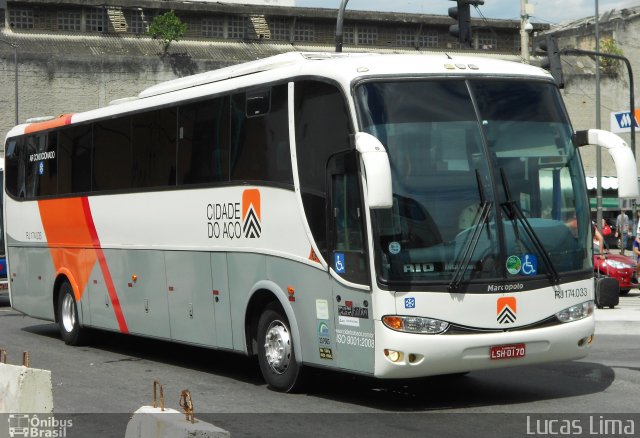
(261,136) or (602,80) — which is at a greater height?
(602,80)

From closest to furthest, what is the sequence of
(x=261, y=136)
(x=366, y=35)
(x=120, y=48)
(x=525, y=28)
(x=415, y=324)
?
(x=415, y=324), (x=261, y=136), (x=525, y=28), (x=120, y=48), (x=366, y=35)

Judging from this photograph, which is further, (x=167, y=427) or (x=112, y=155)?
(x=112, y=155)

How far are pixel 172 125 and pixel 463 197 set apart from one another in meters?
5.22

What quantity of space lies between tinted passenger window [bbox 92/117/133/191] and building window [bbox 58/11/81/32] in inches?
1695

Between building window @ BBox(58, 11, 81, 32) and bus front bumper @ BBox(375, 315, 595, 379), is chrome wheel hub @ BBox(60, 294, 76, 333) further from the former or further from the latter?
building window @ BBox(58, 11, 81, 32)

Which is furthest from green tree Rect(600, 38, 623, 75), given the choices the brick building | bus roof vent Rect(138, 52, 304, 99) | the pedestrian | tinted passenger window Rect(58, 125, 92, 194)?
bus roof vent Rect(138, 52, 304, 99)

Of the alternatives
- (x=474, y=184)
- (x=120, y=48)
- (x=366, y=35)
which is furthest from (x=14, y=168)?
(x=366, y=35)

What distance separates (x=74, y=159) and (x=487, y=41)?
52851 millimetres

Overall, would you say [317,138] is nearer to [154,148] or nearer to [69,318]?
[154,148]

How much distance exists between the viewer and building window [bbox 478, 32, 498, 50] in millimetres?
66750

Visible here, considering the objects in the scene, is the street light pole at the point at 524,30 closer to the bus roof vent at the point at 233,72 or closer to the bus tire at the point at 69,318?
the bus tire at the point at 69,318

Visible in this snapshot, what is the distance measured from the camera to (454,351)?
33.7 ft

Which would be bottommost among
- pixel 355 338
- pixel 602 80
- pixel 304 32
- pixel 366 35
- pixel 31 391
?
pixel 355 338

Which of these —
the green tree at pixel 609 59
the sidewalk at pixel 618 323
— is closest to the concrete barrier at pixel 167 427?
the sidewalk at pixel 618 323
